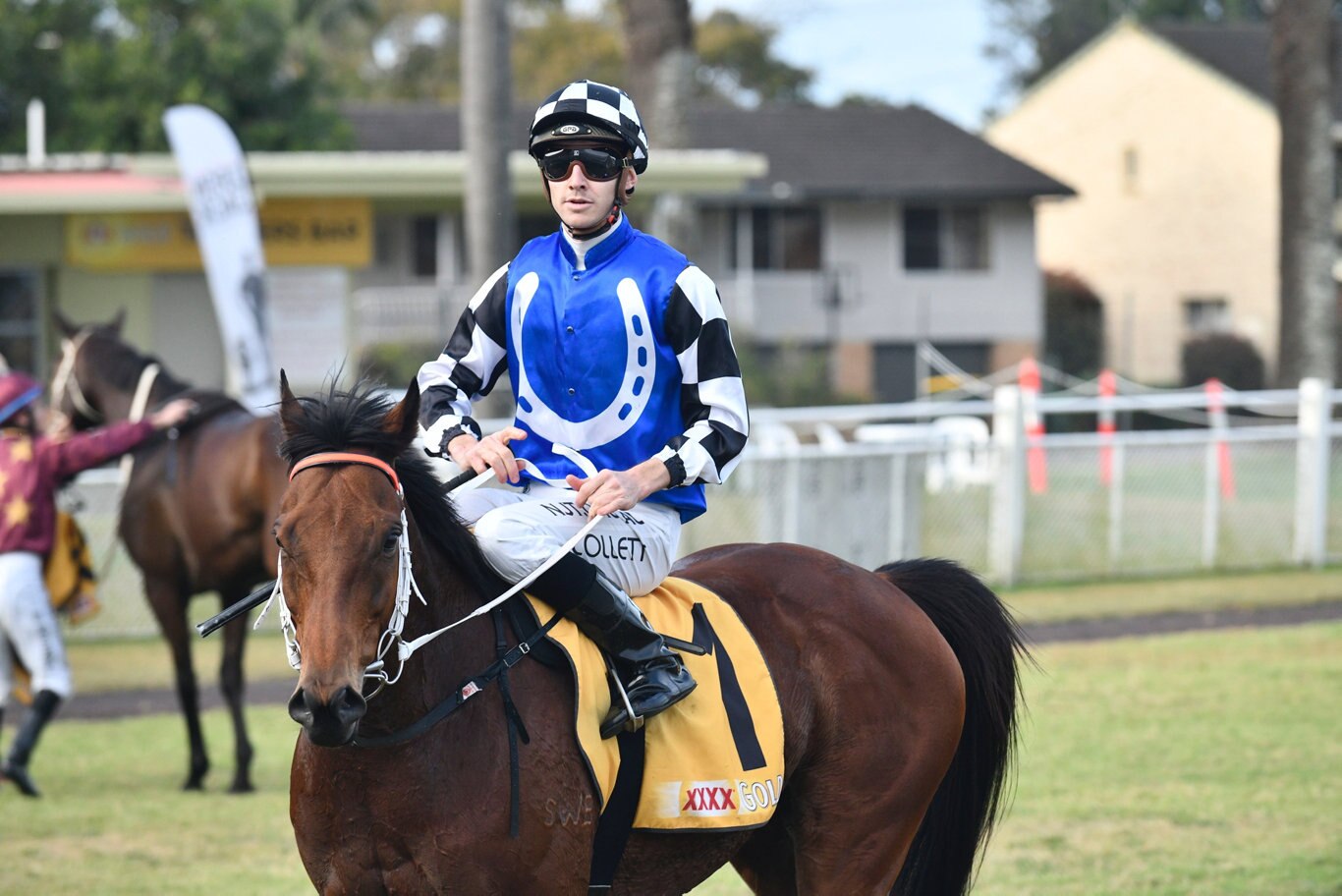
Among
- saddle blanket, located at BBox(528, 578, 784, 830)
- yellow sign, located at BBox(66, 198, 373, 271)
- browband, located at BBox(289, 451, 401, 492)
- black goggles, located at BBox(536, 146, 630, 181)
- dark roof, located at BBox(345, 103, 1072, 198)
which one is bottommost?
saddle blanket, located at BBox(528, 578, 784, 830)


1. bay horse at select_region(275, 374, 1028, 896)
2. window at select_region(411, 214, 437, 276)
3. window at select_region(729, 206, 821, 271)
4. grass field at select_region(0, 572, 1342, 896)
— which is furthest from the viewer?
window at select_region(729, 206, 821, 271)

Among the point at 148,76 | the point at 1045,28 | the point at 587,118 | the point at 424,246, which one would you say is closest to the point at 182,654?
the point at 587,118

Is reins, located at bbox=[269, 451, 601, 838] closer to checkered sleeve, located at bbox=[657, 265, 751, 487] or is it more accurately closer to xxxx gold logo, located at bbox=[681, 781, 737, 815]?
checkered sleeve, located at bbox=[657, 265, 751, 487]

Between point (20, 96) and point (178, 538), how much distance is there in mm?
24899

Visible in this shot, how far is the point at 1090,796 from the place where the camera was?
7.33 meters

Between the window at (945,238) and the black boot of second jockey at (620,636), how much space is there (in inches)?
1208

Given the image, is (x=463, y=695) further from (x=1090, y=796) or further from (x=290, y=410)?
(x=1090, y=796)

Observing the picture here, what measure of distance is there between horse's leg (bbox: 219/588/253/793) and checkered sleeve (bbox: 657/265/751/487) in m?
4.93

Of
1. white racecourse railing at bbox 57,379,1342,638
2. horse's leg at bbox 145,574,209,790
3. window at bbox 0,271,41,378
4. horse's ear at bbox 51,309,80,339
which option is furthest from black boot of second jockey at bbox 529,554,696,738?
window at bbox 0,271,41,378

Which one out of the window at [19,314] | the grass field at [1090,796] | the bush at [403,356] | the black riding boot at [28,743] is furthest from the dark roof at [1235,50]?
the black riding boot at [28,743]

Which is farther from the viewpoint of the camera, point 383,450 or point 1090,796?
point 1090,796

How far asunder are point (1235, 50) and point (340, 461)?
1588 inches

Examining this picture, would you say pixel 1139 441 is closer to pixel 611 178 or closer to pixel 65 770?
pixel 65 770

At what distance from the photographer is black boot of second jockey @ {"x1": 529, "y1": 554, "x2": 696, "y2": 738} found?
3.56 meters
